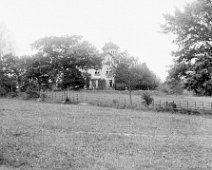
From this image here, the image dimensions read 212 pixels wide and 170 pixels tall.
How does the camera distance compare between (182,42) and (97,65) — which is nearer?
(182,42)

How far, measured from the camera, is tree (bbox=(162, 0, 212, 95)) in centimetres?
2764

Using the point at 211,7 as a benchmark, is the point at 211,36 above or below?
below

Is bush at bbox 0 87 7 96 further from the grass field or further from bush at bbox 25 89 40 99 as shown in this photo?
the grass field

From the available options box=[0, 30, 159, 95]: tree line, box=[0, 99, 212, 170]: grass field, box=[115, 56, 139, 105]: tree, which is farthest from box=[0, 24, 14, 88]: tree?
box=[0, 99, 212, 170]: grass field

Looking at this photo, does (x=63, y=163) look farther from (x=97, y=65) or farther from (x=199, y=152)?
(x=97, y=65)

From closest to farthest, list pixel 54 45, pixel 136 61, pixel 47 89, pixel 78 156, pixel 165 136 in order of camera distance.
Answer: pixel 78 156
pixel 165 136
pixel 136 61
pixel 54 45
pixel 47 89

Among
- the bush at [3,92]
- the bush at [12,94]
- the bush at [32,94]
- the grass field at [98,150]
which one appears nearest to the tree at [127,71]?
the bush at [32,94]

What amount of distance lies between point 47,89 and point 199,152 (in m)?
39.2

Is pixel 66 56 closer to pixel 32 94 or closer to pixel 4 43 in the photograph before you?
pixel 32 94

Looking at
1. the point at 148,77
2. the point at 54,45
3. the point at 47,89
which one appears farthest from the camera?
the point at 148,77

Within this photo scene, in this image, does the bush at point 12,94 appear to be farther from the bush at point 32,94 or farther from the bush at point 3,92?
the bush at point 32,94

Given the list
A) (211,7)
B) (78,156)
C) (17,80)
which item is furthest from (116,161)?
(17,80)

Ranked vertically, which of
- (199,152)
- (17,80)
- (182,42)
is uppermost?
(182,42)

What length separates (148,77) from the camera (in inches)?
2886
